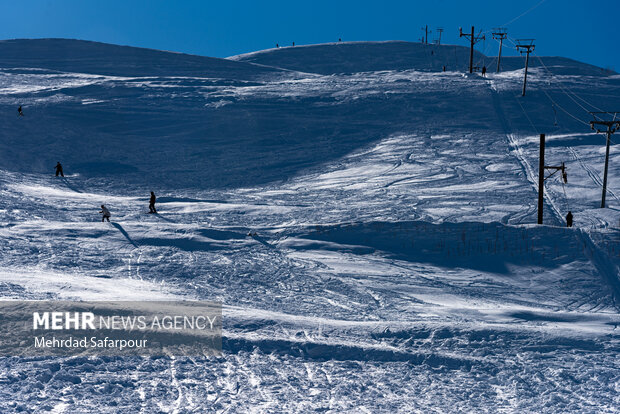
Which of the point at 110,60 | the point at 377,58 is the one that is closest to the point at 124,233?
the point at 110,60

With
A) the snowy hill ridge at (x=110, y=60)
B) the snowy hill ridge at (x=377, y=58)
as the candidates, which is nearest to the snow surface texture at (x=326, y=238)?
the snowy hill ridge at (x=110, y=60)

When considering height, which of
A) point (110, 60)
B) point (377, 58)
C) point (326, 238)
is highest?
point (377, 58)

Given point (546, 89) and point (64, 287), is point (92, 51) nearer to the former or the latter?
point (546, 89)

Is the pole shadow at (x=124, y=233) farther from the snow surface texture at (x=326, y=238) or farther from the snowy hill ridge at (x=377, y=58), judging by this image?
the snowy hill ridge at (x=377, y=58)

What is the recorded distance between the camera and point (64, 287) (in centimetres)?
1323

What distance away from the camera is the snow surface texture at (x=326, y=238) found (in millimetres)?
9453

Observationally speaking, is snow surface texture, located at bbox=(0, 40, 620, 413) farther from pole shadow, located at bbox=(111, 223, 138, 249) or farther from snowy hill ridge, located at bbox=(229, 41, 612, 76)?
snowy hill ridge, located at bbox=(229, 41, 612, 76)

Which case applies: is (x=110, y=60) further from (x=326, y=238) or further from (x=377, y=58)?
(x=326, y=238)

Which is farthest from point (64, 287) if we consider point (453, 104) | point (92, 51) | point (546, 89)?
point (92, 51)

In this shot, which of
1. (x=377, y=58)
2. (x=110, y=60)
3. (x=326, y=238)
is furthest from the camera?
(x=377, y=58)

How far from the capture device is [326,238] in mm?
20016

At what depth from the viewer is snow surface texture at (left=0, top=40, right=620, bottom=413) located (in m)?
9.45

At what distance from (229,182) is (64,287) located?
62.2ft

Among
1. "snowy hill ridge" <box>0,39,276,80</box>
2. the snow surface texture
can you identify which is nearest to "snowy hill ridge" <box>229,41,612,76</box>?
"snowy hill ridge" <box>0,39,276,80</box>
